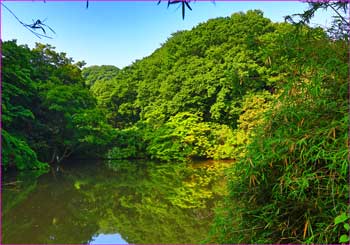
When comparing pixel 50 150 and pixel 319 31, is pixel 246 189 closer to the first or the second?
pixel 319 31

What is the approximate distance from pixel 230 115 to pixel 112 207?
890 cm

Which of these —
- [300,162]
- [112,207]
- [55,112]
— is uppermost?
[55,112]

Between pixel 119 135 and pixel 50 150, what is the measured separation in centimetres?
313

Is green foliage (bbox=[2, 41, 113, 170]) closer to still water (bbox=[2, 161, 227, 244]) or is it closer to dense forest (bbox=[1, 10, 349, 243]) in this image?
dense forest (bbox=[1, 10, 349, 243])

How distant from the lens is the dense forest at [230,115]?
1.53 meters

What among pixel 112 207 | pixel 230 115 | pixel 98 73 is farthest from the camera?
pixel 98 73

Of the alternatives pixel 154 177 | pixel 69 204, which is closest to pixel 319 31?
pixel 69 204

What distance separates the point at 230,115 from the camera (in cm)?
1515

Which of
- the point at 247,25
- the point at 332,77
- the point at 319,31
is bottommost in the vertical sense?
the point at 332,77

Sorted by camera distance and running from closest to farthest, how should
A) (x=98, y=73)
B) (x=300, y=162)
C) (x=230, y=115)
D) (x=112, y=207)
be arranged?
(x=300, y=162), (x=112, y=207), (x=230, y=115), (x=98, y=73)

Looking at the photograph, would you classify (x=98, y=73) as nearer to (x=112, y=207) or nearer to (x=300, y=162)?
(x=112, y=207)

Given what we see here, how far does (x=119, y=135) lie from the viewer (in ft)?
53.2

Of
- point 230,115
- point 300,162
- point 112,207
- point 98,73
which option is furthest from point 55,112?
point 98,73

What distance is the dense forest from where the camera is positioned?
60.2 inches
